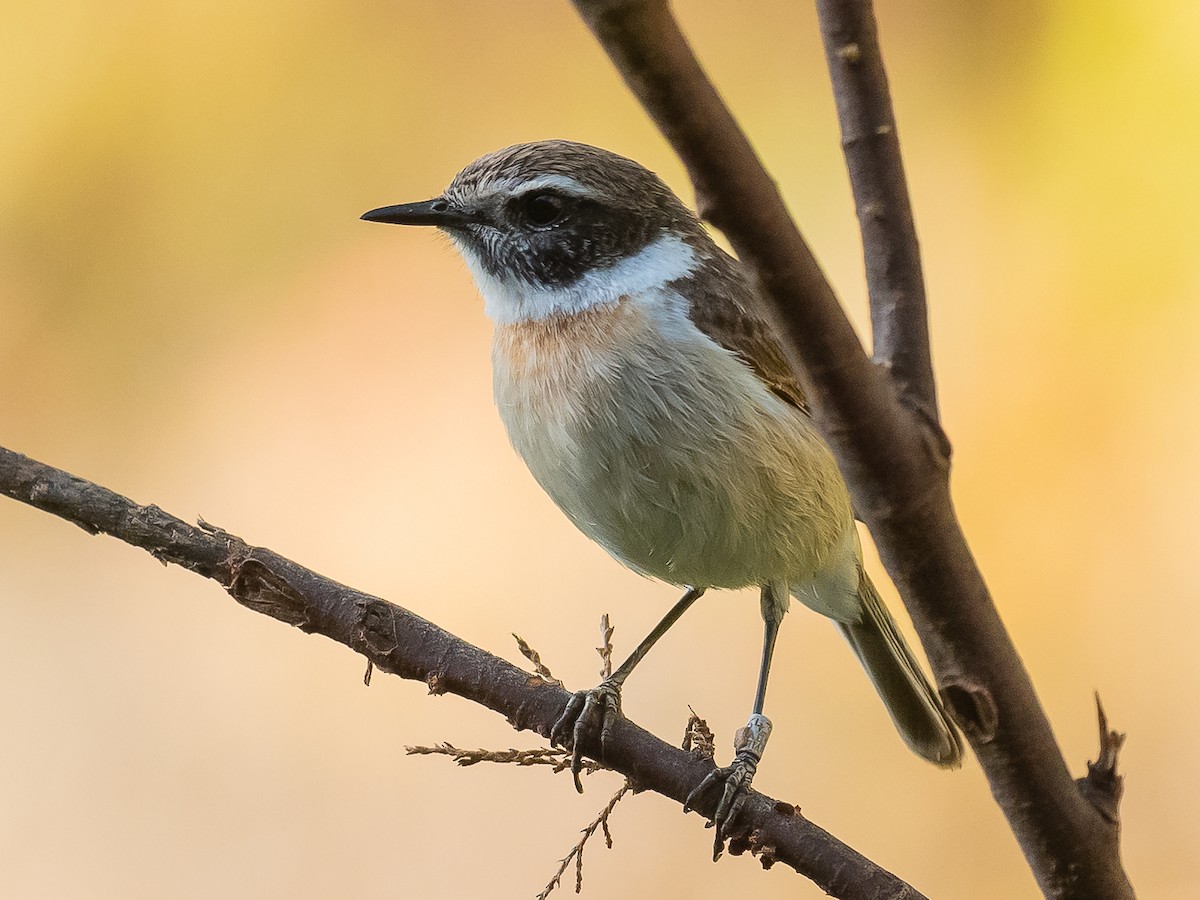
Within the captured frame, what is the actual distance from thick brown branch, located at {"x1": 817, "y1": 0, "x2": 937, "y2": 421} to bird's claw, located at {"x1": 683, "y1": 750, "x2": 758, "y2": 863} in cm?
80

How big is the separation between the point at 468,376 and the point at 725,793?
7.10 ft

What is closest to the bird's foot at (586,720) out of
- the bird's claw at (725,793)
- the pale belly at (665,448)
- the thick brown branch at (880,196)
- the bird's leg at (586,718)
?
the bird's leg at (586,718)

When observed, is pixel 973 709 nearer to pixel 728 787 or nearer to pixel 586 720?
pixel 728 787

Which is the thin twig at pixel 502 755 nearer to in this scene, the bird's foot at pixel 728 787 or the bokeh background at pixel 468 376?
the bird's foot at pixel 728 787

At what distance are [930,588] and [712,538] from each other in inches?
41.3

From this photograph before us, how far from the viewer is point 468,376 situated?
399cm

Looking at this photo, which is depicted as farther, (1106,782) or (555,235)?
(555,235)

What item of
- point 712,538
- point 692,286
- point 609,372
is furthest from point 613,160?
point 712,538

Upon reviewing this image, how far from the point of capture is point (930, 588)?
1.40 meters

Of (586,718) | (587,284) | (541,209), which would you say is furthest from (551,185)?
(586,718)

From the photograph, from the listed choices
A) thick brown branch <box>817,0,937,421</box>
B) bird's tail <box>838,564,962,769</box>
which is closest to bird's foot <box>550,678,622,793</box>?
thick brown branch <box>817,0,937,421</box>

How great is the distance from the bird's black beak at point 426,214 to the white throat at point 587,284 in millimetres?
81

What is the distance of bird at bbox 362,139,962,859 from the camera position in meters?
2.33

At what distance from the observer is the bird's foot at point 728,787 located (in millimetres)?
2000
